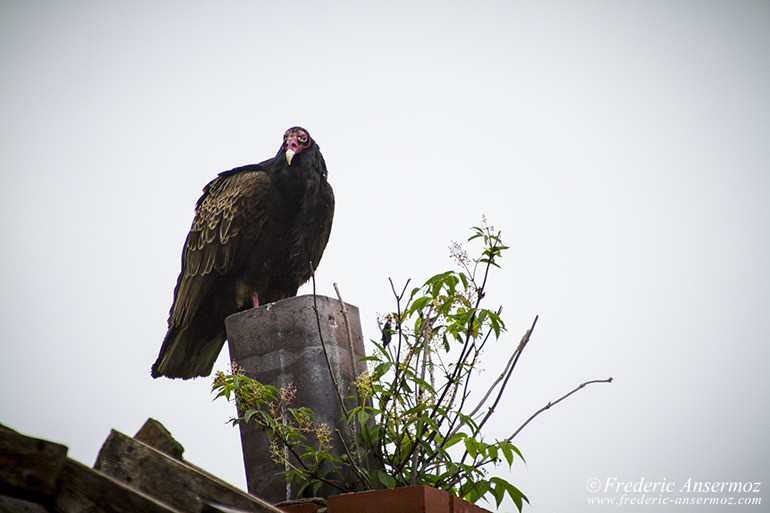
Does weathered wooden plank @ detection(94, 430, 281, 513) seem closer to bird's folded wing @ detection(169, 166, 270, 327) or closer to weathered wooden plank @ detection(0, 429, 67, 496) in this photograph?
weathered wooden plank @ detection(0, 429, 67, 496)

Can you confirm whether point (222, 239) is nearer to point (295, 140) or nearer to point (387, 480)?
point (295, 140)

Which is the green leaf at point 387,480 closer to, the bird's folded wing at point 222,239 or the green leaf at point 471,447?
the green leaf at point 471,447

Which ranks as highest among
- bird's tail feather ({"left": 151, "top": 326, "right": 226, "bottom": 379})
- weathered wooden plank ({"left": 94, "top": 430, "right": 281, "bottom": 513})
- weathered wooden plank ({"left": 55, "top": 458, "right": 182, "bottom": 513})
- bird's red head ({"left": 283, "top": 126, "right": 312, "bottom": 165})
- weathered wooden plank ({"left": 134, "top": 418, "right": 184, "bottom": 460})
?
bird's red head ({"left": 283, "top": 126, "right": 312, "bottom": 165})

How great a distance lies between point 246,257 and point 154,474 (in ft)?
8.41

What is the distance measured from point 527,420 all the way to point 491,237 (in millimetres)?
559

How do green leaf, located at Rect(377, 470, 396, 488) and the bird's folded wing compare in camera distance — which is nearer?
green leaf, located at Rect(377, 470, 396, 488)

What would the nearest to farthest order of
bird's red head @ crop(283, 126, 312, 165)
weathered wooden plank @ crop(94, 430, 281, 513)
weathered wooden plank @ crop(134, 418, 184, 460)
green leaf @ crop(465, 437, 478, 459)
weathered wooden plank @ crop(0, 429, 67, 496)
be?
weathered wooden plank @ crop(0, 429, 67, 496) < weathered wooden plank @ crop(94, 430, 281, 513) < weathered wooden plank @ crop(134, 418, 184, 460) < green leaf @ crop(465, 437, 478, 459) < bird's red head @ crop(283, 126, 312, 165)

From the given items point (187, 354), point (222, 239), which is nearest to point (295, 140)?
point (222, 239)

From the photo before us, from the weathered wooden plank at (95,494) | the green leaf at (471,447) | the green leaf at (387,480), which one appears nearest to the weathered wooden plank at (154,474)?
the weathered wooden plank at (95,494)

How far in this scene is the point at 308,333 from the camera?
263 cm

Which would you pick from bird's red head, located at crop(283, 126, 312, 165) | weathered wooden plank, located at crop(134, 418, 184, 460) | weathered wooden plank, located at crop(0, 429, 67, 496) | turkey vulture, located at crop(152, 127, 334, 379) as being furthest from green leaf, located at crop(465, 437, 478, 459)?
bird's red head, located at crop(283, 126, 312, 165)

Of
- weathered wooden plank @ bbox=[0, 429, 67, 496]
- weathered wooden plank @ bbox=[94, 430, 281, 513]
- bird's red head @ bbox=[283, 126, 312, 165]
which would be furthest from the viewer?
bird's red head @ bbox=[283, 126, 312, 165]

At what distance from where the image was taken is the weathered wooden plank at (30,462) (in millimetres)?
1060

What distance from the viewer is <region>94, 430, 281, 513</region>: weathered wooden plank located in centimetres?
131
